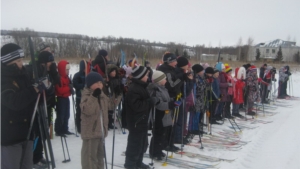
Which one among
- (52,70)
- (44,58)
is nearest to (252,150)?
(52,70)

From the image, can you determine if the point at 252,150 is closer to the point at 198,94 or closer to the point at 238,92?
the point at 198,94

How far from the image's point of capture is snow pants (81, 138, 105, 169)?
379 centimetres

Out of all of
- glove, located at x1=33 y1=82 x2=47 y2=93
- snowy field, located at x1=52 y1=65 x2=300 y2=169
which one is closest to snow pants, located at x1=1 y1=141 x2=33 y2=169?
glove, located at x1=33 y1=82 x2=47 y2=93

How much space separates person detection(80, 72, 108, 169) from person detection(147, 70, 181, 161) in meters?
1.31

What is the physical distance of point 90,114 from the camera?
12.3ft

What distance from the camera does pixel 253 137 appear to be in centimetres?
711

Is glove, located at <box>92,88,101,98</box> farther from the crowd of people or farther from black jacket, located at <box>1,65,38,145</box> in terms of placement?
black jacket, located at <box>1,65,38,145</box>

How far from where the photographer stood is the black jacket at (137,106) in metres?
4.26

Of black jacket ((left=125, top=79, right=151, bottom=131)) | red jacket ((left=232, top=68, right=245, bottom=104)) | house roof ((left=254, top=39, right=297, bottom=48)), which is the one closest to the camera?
black jacket ((left=125, top=79, right=151, bottom=131))

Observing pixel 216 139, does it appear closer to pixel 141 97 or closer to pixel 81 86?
pixel 141 97

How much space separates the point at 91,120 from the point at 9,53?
4.94 ft

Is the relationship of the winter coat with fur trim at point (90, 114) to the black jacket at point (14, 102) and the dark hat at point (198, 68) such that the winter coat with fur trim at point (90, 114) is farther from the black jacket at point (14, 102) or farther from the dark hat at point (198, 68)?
the dark hat at point (198, 68)

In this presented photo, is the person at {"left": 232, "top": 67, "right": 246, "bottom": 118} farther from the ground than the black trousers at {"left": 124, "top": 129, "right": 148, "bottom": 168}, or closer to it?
farther from the ground

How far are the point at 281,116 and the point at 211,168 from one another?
22.7 feet
